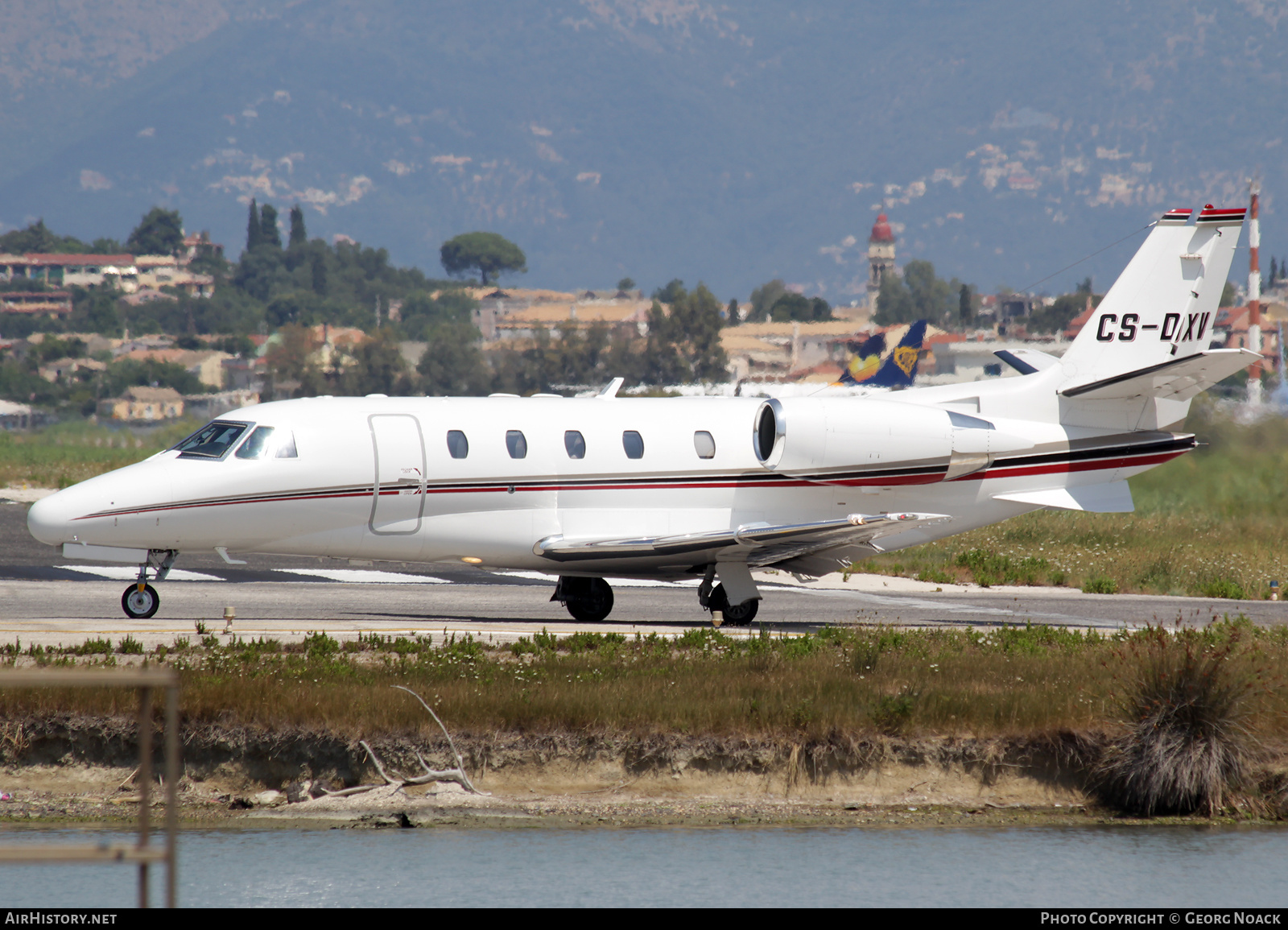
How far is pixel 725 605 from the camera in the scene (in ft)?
82.4

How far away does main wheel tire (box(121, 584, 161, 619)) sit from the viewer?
74.2 ft

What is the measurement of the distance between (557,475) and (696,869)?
388 inches

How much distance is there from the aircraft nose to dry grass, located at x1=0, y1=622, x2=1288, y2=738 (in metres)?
3.40

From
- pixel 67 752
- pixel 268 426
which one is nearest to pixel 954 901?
pixel 67 752

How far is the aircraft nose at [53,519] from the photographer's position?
21.8 metres

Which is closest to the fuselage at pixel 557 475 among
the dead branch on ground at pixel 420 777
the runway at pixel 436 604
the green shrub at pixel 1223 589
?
the runway at pixel 436 604

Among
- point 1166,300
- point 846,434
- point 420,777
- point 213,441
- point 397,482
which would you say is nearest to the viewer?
point 420,777

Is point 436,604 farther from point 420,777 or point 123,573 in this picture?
point 420,777

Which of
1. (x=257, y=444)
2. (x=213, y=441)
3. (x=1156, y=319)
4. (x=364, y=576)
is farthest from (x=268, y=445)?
(x=1156, y=319)

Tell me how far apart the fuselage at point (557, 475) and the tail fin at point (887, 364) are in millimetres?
37148

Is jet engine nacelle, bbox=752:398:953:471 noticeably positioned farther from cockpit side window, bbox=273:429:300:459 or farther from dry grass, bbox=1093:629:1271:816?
dry grass, bbox=1093:629:1271:816

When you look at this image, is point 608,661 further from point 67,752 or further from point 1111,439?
point 1111,439

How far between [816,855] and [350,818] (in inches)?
194

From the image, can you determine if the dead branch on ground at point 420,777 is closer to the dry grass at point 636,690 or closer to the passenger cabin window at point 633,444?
the dry grass at point 636,690
